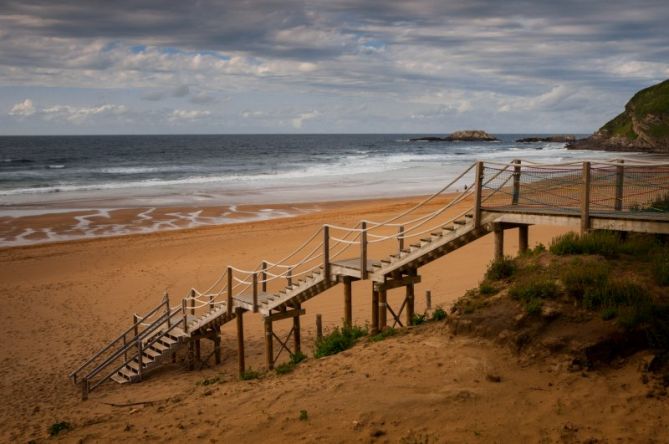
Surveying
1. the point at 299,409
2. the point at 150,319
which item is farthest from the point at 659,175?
the point at 150,319

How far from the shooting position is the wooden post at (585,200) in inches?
412

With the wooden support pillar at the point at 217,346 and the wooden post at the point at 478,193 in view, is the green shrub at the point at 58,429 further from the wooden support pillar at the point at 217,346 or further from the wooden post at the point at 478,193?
the wooden post at the point at 478,193

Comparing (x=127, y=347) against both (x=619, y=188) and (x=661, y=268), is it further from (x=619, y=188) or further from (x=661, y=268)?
(x=661, y=268)

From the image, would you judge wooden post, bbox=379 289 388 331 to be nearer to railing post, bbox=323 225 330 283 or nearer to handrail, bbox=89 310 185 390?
railing post, bbox=323 225 330 283

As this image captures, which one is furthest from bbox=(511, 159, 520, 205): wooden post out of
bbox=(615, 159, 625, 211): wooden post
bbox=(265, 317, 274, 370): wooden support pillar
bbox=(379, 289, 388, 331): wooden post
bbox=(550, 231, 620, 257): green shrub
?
bbox=(265, 317, 274, 370): wooden support pillar

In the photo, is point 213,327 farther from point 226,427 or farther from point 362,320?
point 226,427

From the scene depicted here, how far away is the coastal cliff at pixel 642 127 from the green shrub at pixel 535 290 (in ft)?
233

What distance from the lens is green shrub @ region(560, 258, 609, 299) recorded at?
9.34 metres

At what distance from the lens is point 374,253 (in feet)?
81.6

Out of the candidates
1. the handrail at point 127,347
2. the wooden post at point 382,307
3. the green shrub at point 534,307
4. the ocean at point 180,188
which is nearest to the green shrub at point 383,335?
the wooden post at point 382,307

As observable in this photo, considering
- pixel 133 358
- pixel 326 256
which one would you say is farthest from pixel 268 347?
pixel 133 358

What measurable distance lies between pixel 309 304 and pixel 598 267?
1182 centimetres

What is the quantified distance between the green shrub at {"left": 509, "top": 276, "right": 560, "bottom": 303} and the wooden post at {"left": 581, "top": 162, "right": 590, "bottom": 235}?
1.42 metres

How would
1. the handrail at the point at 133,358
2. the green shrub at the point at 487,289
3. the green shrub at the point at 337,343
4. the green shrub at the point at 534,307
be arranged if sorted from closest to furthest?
the green shrub at the point at 534,307, the green shrub at the point at 487,289, the green shrub at the point at 337,343, the handrail at the point at 133,358
